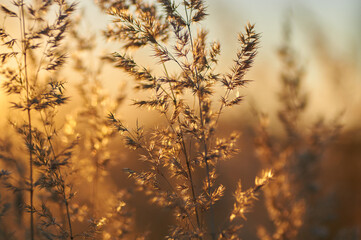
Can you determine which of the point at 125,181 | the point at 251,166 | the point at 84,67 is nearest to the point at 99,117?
the point at 84,67

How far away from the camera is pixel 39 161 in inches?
92.9

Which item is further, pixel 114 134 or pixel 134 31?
pixel 114 134

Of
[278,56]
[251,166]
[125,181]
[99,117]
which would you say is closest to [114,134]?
[99,117]

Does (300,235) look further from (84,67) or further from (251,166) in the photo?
(251,166)

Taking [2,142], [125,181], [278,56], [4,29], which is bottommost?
[2,142]

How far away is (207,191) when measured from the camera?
92.4 inches

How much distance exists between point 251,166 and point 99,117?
5327 millimetres

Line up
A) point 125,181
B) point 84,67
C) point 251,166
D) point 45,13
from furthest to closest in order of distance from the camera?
point 251,166 → point 125,181 → point 84,67 → point 45,13

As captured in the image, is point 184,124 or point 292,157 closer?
point 184,124

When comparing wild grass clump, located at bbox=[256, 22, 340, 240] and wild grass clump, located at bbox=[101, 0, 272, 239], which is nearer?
wild grass clump, located at bbox=[101, 0, 272, 239]

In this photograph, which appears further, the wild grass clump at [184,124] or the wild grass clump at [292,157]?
the wild grass clump at [292,157]

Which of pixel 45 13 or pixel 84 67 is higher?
pixel 84 67

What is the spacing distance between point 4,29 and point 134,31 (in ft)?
3.13

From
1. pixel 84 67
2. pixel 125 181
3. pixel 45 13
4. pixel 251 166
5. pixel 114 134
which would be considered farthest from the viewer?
pixel 251 166
